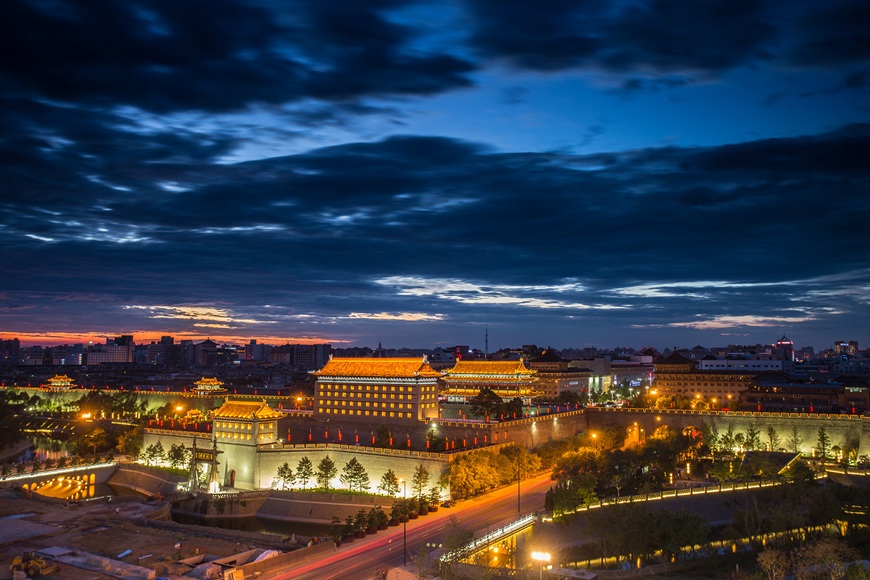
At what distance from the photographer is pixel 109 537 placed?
1981 inches

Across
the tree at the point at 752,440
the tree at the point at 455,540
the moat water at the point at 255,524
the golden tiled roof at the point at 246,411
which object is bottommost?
the moat water at the point at 255,524

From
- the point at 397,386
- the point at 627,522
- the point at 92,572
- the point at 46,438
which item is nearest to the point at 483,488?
the point at 627,522

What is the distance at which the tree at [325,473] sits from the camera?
221 ft

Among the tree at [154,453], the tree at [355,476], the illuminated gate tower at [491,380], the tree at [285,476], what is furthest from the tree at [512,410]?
the tree at [154,453]

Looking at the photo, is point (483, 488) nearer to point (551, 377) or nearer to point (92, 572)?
point (92, 572)

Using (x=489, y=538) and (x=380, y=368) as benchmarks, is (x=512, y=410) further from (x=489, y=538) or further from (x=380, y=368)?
(x=489, y=538)

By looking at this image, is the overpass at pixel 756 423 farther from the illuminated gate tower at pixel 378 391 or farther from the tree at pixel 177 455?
the tree at pixel 177 455

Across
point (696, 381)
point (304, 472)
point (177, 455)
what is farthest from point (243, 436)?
point (696, 381)

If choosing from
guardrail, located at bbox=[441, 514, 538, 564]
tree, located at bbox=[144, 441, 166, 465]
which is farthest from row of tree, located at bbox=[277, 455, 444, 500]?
tree, located at bbox=[144, 441, 166, 465]

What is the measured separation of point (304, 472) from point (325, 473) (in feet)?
6.18

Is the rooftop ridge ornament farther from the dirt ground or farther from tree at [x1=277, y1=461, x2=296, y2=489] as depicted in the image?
the dirt ground

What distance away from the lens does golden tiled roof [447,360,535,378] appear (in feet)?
350

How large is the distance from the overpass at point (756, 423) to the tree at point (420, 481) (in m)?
31.9

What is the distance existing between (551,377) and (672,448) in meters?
60.3
